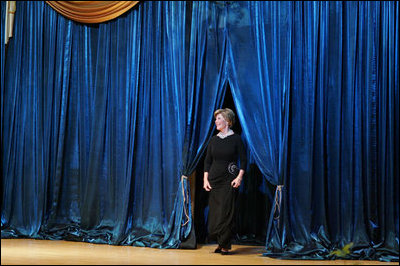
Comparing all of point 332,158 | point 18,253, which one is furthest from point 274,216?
point 18,253

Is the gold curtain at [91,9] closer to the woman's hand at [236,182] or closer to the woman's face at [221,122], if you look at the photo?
the woman's face at [221,122]

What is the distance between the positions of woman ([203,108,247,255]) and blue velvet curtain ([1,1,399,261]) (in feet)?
1.02

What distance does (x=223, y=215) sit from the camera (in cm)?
491

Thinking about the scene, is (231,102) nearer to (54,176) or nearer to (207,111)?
(207,111)

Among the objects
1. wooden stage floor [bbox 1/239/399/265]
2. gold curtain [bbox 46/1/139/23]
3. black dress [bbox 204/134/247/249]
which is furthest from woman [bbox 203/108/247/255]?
gold curtain [bbox 46/1/139/23]

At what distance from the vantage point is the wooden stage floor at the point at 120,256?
4352mm

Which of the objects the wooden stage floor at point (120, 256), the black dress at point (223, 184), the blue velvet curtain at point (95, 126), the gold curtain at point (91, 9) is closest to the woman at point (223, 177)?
the black dress at point (223, 184)

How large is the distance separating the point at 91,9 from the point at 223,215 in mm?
3008

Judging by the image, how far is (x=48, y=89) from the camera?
6379mm

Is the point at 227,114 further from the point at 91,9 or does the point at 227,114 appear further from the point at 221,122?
the point at 91,9

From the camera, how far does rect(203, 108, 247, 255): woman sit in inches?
193

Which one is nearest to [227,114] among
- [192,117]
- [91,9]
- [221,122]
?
[221,122]

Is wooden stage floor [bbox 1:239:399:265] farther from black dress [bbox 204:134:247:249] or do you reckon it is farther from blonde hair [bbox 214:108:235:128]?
blonde hair [bbox 214:108:235:128]

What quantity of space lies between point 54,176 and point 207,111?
213cm
